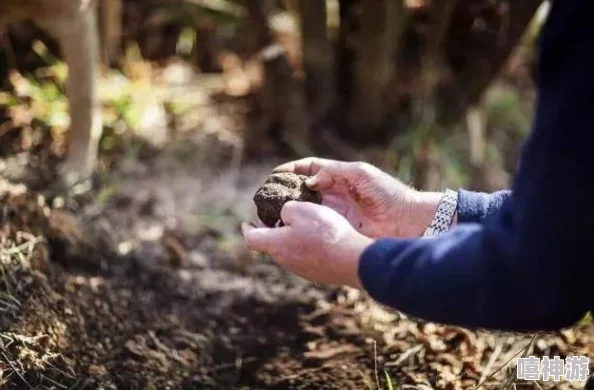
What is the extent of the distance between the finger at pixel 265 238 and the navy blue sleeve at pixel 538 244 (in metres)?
0.19

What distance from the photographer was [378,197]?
1.52m

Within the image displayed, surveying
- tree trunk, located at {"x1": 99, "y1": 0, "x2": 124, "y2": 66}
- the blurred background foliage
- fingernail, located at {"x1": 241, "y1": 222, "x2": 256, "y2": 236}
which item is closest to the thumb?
fingernail, located at {"x1": 241, "y1": 222, "x2": 256, "y2": 236}

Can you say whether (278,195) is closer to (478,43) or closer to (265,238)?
(265,238)

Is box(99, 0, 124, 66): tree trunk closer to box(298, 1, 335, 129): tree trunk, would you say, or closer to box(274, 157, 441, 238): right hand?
box(298, 1, 335, 129): tree trunk

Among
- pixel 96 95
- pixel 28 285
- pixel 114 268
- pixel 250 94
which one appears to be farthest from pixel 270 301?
pixel 250 94

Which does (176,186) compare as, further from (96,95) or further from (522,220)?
(522,220)

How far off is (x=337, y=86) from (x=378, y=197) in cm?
109

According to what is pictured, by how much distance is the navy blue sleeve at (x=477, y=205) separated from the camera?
1.45m

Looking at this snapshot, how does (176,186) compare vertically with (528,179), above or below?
below

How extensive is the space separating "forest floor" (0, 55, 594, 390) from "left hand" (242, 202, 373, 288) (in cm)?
41

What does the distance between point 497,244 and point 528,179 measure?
0.09 metres

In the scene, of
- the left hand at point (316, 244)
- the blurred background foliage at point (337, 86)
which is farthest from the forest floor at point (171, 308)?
the left hand at point (316, 244)

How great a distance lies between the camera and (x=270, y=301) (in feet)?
6.40

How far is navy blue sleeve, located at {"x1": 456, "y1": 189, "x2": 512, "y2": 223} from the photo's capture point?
145 cm
